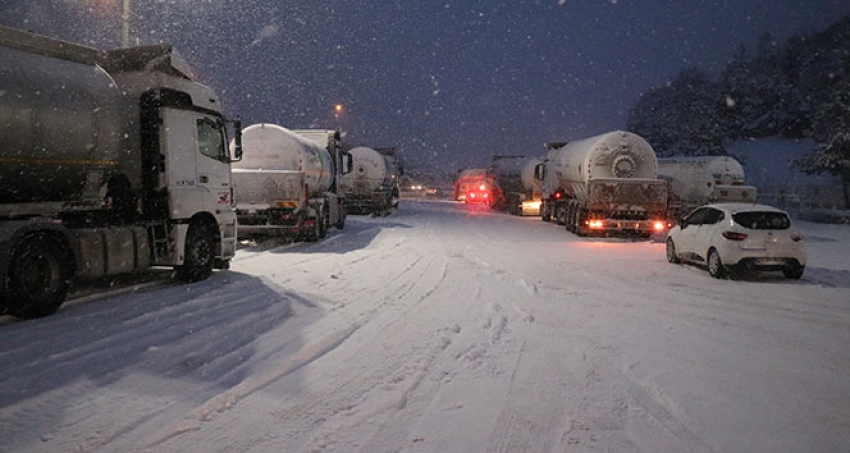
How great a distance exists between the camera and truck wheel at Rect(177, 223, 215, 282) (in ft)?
38.2

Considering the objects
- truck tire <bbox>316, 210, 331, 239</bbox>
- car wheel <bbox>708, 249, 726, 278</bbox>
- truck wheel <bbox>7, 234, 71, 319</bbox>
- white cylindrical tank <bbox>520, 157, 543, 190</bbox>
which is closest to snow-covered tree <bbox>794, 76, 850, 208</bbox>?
white cylindrical tank <bbox>520, 157, 543, 190</bbox>

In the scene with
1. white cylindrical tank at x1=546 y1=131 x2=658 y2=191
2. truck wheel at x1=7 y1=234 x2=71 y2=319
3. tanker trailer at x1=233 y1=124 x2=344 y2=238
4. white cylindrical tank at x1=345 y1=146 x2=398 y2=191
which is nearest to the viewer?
truck wheel at x1=7 y1=234 x2=71 y2=319

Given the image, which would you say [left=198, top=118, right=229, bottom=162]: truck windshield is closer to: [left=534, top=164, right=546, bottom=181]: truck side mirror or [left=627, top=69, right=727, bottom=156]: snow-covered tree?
[left=534, top=164, right=546, bottom=181]: truck side mirror

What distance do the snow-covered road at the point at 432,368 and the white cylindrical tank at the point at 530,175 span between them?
89.1ft

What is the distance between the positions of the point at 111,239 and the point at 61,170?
1.43 meters

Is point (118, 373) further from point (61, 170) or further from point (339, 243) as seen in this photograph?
point (339, 243)

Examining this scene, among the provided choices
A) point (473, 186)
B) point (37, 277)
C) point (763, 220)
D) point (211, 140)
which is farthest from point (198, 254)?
point (473, 186)

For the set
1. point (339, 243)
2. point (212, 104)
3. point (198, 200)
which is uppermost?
point (212, 104)

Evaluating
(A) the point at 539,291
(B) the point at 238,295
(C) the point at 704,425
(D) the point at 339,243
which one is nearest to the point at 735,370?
(C) the point at 704,425

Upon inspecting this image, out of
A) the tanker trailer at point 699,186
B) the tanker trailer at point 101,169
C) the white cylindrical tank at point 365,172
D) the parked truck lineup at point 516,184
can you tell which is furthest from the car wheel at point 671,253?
the white cylindrical tank at point 365,172

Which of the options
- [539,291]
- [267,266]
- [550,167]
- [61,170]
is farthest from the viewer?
[550,167]

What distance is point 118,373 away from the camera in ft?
19.3

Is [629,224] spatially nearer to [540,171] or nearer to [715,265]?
[715,265]

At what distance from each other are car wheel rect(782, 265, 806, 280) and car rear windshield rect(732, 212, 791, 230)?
0.79 m
